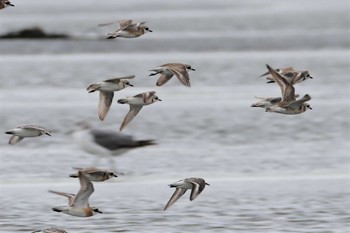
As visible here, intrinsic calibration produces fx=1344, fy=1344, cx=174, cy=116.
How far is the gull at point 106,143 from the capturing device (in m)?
20.6

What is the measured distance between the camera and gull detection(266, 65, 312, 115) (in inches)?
567

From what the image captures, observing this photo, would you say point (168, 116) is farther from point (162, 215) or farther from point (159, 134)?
point (162, 215)

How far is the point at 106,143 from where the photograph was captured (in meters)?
20.7

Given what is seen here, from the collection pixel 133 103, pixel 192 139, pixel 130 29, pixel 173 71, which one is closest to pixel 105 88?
pixel 133 103

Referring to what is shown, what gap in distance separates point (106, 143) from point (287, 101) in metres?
6.43

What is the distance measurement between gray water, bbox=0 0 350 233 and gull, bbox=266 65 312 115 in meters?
1.57

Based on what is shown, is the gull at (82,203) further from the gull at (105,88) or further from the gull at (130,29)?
the gull at (130,29)

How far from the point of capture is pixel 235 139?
24484 millimetres

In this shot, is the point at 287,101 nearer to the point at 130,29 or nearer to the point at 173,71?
the point at 173,71

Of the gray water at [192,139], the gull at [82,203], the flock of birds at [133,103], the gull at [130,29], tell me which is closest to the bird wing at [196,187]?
the flock of birds at [133,103]

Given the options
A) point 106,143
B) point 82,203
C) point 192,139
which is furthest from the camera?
point 192,139

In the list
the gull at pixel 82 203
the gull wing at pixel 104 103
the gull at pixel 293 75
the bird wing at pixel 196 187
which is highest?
the gull at pixel 293 75

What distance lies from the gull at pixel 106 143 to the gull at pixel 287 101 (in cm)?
565

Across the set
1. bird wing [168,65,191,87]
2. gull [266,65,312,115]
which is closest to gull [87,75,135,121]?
bird wing [168,65,191,87]
